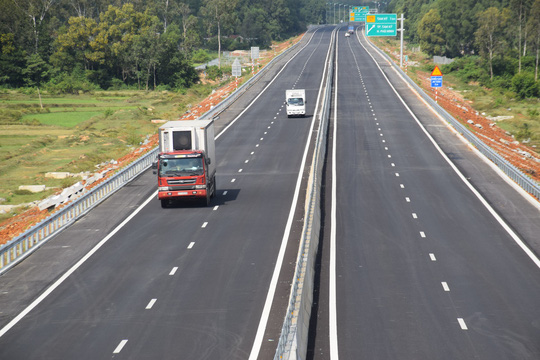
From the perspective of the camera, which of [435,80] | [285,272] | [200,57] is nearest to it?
[285,272]

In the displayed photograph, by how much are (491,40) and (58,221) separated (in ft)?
343

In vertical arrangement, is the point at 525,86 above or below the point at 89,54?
below

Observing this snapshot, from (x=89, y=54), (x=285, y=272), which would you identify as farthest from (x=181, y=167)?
(x=89, y=54)

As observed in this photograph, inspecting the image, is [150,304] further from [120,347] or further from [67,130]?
[67,130]

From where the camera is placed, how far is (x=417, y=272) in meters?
25.6

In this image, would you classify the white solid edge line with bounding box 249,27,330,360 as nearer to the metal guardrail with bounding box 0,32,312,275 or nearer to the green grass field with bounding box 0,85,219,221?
the metal guardrail with bounding box 0,32,312,275

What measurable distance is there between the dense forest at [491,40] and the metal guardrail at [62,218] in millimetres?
73375

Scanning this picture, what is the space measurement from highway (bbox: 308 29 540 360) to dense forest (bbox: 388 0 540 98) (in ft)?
227

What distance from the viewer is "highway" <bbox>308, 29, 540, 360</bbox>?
19.4 m

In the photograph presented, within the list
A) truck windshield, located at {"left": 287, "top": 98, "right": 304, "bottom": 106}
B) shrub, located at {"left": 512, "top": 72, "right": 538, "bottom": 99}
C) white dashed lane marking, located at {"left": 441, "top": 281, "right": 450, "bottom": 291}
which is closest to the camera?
white dashed lane marking, located at {"left": 441, "top": 281, "right": 450, "bottom": 291}

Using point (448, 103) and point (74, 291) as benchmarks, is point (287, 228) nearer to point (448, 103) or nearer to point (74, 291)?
point (74, 291)

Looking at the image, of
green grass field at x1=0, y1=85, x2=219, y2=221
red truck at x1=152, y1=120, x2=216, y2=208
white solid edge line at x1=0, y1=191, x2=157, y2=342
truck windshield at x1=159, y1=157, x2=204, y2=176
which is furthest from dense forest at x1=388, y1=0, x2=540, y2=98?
white solid edge line at x1=0, y1=191, x2=157, y2=342

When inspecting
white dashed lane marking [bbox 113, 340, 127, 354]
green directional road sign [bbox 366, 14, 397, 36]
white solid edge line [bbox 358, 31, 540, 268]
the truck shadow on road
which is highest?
green directional road sign [bbox 366, 14, 397, 36]

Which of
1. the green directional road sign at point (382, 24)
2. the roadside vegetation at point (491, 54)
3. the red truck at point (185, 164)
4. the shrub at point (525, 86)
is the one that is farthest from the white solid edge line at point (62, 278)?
the green directional road sign at point (382, 24)
